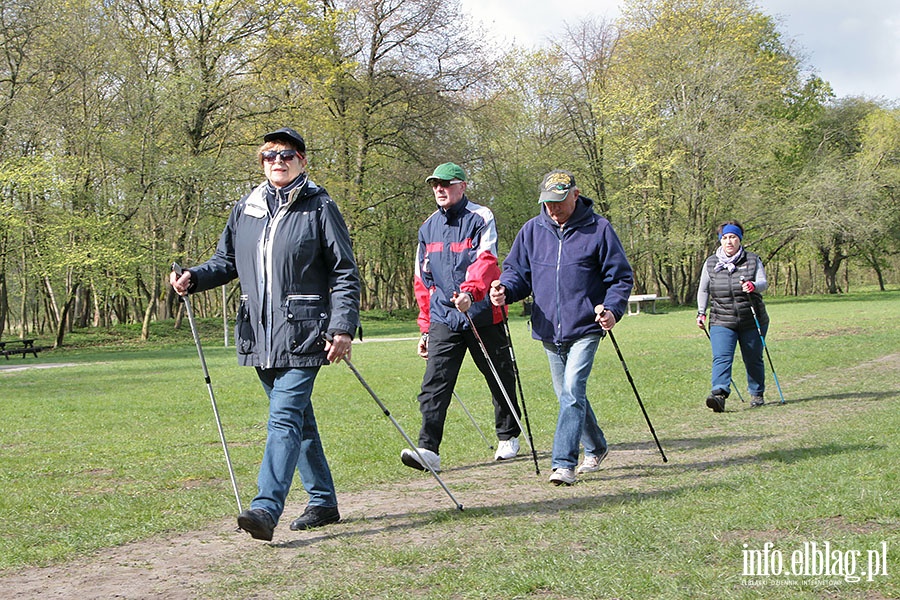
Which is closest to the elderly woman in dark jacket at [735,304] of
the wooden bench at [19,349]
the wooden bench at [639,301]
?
the wooden bench at [19,349]

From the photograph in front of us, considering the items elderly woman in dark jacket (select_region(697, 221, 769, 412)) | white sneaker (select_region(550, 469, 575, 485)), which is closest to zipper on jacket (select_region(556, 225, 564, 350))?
white sneaker (select_region(550, 469, 575, 485))

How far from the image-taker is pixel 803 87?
59.0 meters

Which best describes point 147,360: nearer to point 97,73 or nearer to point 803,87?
point 97,73

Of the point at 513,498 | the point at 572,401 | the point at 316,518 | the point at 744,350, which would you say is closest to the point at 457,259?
the point at 572,401

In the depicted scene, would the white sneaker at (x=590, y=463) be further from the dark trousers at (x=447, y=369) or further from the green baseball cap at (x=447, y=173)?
the green baseball cap at (x=447, y=173)

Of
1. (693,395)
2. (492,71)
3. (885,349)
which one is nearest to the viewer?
(693,395)

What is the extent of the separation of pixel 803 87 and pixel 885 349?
44452mm

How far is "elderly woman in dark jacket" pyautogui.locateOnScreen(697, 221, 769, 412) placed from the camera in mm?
12008

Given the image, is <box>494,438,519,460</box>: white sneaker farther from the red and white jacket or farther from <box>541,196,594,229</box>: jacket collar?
<box>541,196,594,229</box>: jacket collar

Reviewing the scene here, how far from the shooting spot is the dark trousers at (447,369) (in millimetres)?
7961

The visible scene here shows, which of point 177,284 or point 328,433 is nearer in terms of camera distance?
point 177,284

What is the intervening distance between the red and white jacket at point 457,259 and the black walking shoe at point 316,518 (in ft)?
7.88

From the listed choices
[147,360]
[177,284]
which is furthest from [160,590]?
[147,360]

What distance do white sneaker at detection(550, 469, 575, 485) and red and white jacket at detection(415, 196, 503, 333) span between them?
1.56 m
